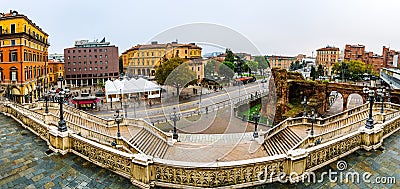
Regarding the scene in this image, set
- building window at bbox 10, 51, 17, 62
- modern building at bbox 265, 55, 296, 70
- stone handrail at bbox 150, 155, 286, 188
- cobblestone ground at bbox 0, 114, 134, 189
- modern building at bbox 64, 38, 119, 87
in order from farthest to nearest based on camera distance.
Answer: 1. modern building at bbox 64, 38, 119, 87
2. modern building at bbox 265, 55, 296, 70
3. building window at bbox 10, 51, 17, 62
4. cobblestone ground at bbox 0, 114, 134, 189
5. stone handrail at bbox 150, 155, 286, 188

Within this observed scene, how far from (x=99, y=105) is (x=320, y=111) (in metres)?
32.8

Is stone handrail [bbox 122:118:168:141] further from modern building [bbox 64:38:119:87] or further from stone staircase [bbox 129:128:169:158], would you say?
modern building [bbox 64:38:119:87]

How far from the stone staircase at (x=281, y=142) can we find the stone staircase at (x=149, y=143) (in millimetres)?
7827

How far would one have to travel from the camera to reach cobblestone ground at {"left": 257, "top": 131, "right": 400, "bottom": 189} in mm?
7957

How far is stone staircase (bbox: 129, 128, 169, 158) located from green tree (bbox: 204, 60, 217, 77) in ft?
45.0

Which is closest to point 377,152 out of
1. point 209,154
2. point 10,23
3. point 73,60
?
point 209,154

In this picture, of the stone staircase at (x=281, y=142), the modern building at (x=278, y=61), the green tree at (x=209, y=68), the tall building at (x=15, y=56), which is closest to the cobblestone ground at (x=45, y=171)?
the stone staircase at (x=281, y=142)

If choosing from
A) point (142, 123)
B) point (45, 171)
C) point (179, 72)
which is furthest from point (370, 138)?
point (179, 72)

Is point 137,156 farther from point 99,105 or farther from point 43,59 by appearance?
point 43,59

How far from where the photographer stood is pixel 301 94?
38.1 m

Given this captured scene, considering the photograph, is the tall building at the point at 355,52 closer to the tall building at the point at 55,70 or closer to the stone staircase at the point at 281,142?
the stone staircase at the point at 281,142

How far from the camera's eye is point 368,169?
893 cm

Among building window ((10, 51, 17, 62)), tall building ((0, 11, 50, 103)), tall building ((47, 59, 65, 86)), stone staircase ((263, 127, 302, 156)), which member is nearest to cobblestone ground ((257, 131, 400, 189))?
stone staircase ((263, 127, 302, 156))

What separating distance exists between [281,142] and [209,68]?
17347mm
